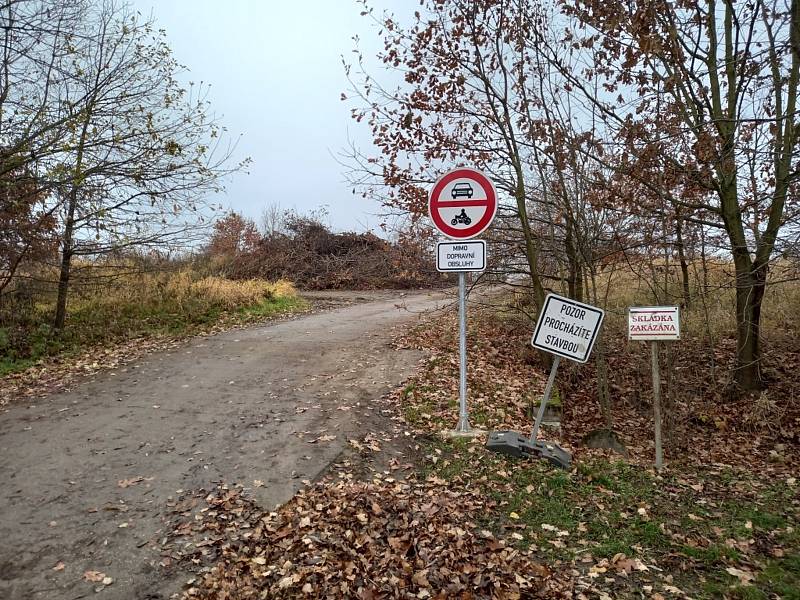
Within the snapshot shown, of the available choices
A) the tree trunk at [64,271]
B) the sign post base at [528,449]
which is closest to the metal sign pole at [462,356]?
the sign post base at [528,449]

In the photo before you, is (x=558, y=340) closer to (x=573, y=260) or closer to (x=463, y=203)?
(x=463, y=203)

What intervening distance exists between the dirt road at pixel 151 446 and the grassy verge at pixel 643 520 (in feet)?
5.60

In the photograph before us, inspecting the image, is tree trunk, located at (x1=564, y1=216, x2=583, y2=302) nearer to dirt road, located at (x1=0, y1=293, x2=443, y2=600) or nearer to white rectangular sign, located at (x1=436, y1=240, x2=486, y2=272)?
dirt road, located at (x1=0, y1=293, x2=443, y2=600)

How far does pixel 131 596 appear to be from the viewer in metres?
3.28

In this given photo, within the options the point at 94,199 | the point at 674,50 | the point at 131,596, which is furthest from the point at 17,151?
the point at 674,50

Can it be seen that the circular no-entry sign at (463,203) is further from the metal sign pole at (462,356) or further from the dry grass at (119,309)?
the dry grass at (119,309)

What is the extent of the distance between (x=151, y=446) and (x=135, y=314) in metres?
7.99

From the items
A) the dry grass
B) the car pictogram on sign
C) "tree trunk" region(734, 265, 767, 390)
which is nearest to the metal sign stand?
the car pictogram on sign

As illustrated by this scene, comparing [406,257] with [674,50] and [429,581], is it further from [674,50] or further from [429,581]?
[429,581]

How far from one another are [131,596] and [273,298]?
519 inches

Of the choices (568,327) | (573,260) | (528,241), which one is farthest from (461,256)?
(573,260)

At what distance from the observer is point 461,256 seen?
18.0ft

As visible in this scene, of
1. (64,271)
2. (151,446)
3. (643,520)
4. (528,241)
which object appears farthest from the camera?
(64,271)

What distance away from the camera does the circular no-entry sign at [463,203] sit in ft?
17.7
